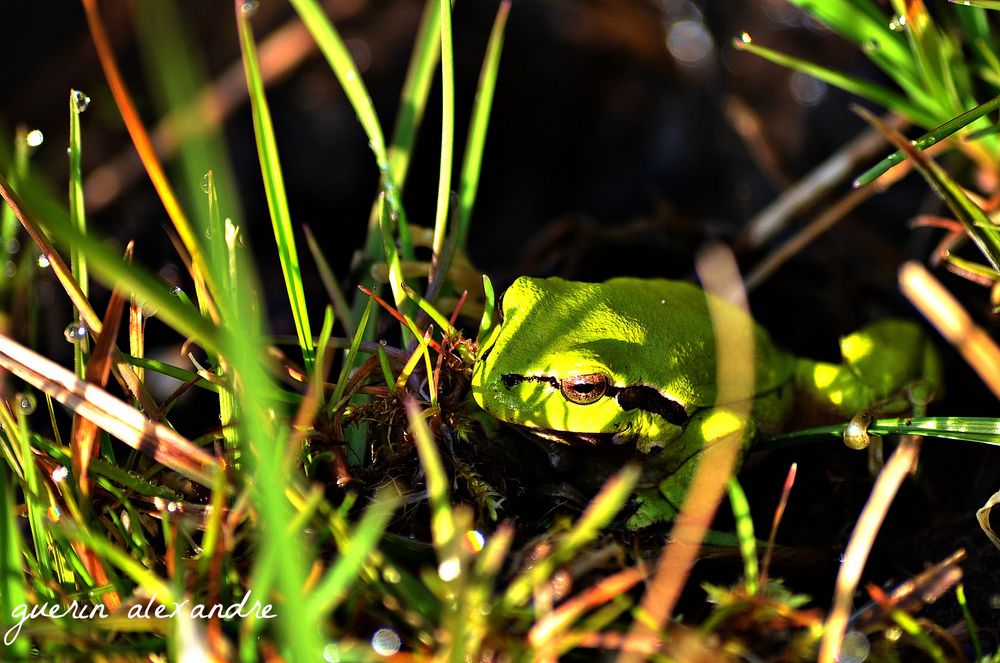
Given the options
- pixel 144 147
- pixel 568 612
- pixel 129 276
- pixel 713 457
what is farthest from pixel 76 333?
pixel 713 457

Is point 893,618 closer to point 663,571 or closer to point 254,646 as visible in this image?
point 663,571

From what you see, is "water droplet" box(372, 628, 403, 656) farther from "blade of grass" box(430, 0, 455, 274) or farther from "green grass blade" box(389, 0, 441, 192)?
"green grass blade" box(389, 0, 441, 192)

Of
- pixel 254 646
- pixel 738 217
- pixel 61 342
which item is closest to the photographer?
pixel 254 646

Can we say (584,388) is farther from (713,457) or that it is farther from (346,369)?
(346,369)

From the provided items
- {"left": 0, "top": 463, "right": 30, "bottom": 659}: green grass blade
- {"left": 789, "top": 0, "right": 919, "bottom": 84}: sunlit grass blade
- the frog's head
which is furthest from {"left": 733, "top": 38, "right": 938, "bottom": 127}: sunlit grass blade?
{"left": 0, "top": 463, "right": 30, "bottom": 659}: green grass blade

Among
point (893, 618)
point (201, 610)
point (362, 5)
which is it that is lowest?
point (893, 618)

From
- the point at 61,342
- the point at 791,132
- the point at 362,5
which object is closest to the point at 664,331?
the point at 791,132

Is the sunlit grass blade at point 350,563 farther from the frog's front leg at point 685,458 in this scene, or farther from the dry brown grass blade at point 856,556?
the frog's front leg at point 685,458

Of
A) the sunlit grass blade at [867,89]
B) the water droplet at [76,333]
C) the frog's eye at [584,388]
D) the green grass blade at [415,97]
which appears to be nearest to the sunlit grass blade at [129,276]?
the water droplet at [76,333]

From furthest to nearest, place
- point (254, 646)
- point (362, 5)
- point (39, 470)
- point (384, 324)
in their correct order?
point (362, 5), point (384, 324), point (39, 470), point (254, 646)
